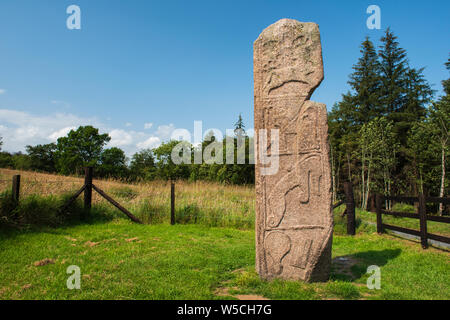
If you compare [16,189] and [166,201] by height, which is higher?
[16,189]

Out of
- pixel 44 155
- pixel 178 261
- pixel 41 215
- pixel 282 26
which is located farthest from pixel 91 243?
pixel 44 155

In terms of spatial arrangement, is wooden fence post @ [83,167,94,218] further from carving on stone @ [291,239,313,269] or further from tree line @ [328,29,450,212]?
tree line @ [328,29,450,212]

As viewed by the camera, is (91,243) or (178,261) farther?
(91,243)

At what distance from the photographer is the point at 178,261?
5.07 meters

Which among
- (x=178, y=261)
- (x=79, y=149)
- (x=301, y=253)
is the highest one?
(x=79, y=149)

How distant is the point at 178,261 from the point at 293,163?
290 cm

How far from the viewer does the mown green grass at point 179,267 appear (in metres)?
3.78

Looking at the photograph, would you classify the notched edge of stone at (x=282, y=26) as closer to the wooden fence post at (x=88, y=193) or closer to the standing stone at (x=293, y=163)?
the standing stone at (x=293, y=163)

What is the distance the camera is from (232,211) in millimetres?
9891

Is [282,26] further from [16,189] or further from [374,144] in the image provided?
[374,144]

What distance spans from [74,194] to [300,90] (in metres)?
8.33

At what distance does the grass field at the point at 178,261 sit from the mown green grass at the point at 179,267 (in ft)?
0.05
